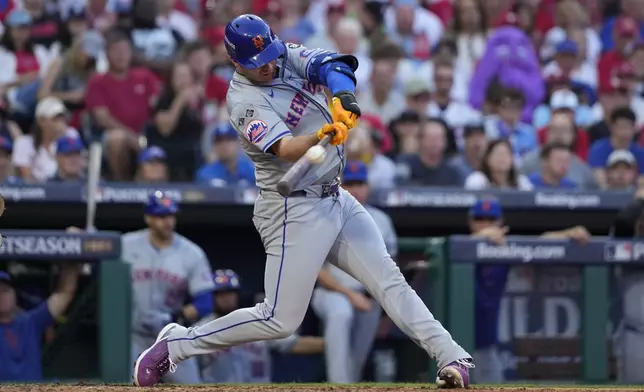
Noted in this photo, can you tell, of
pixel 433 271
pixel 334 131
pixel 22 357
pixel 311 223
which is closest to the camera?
pixel 334 131

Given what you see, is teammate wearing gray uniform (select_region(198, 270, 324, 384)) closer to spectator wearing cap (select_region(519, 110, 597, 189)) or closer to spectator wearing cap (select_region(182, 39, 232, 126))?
spectator wearing cap (select_region(182, 39, 232, 126))

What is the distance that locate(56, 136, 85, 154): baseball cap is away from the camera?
8297mm

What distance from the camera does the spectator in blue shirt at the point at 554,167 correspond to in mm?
9031

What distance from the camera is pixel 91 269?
300 inches

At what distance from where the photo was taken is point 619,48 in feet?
38.0

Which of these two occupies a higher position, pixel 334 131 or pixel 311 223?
pixel 334 131

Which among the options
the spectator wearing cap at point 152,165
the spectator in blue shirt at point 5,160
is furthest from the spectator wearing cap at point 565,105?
the spectator in blue shirt at point 5,160

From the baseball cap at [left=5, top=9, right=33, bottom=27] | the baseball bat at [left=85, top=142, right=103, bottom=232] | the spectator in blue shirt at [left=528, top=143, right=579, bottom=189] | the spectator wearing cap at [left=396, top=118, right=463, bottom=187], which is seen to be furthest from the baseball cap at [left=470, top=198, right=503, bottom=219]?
the baseball cap at [left=5, top=9, right=33, bottom=27]

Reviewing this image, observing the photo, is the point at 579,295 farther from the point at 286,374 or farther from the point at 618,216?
the point at 286,374

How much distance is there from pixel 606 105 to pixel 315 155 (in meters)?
6.60

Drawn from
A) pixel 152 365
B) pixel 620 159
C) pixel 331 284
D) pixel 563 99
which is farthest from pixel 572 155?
pixel 152 365

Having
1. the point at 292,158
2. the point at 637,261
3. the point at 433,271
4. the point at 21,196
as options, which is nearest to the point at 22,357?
the point at 21,196

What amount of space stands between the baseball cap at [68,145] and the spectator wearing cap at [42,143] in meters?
0.55

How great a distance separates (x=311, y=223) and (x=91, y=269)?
292cm
